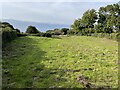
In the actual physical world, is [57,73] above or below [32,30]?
below

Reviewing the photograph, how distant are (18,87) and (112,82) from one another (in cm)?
514

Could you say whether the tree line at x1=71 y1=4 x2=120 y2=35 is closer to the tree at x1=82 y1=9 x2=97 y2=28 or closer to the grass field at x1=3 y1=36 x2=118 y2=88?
the tree at x1=82 y1=9 x2=97 y2=28

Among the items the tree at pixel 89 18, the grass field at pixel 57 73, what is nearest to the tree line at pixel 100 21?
the tree at pixel 89 18

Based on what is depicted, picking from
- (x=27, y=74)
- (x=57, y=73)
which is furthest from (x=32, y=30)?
(x=27, y=74)

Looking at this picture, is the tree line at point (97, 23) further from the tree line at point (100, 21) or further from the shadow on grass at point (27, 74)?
the shadow on grass at point (27, 74)

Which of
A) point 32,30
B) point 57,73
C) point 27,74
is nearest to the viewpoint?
point 27,74

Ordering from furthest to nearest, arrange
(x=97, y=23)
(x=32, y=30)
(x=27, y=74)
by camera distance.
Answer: (x=97, y=23) → (x=32, y=30) → (x=27, y=74)

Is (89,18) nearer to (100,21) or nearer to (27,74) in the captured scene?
(100,21)

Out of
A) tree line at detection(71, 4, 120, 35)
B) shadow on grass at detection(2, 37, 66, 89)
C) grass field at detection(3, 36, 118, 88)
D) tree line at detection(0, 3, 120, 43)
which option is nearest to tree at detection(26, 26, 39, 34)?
tree line at detection(0, 3, 120, 43)

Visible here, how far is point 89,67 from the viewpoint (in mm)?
18406

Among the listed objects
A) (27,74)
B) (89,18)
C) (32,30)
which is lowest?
(27,74)

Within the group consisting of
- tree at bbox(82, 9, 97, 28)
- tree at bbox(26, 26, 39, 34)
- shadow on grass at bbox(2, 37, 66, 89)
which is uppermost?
tree at bbox(82, 9, 97, 28)

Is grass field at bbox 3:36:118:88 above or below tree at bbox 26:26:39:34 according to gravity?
below

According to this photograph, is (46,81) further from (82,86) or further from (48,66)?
(48,66)
